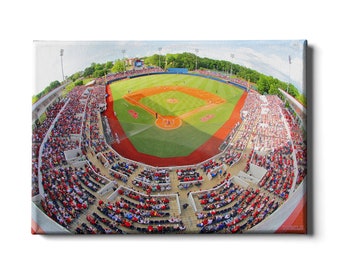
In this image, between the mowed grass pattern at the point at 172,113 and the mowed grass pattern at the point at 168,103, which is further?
the mowed grass pattern at the point at 168,103

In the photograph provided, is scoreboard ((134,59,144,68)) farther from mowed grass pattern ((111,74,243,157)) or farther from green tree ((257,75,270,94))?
green tree ((257,75,270,94))

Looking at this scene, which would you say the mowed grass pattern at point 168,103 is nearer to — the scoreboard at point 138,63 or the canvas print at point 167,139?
the canvas print at point 167,139

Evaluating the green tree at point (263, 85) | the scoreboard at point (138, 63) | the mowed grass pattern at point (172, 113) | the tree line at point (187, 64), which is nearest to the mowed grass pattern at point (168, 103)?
the mowed grass pattern at point (172, 113)

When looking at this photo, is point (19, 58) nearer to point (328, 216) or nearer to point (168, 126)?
point (168, 126)

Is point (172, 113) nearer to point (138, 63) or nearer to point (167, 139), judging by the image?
point (167, 139)

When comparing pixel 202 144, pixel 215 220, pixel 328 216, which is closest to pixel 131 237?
pixel 215 220
